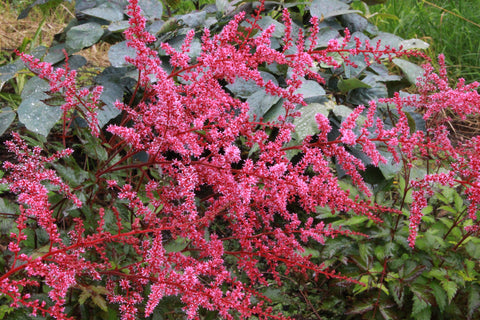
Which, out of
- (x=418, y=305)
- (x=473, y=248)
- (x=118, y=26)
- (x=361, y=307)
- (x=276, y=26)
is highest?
(x=118, y=26)

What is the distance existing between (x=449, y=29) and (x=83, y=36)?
3879mm

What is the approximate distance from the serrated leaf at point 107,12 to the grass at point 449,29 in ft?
9.34

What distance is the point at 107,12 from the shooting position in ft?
8.59

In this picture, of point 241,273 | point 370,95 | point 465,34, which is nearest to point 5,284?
point 241,273

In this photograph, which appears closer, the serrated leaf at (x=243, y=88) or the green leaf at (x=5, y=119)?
the green leaf at (x=5, y=119)

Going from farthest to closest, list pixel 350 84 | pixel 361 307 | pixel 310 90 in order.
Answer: pixel 350 84, pixel 310 90, pixel 361 307

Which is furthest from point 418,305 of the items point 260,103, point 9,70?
point 9,70

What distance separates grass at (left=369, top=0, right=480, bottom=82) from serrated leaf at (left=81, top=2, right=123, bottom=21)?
2.85 meters

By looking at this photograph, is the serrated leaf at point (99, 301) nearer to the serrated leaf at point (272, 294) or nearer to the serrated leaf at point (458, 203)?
the serrated leaf at point (272, 294)

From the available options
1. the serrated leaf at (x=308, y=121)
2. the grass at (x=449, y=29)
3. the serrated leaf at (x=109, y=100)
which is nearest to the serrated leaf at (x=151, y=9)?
the serrated leaf at (x=109, y=100)

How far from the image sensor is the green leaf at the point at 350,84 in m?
2.61

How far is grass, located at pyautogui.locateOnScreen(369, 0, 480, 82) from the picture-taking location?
455 cm

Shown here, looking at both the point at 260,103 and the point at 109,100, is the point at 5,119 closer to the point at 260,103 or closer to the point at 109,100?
the point at 109,100

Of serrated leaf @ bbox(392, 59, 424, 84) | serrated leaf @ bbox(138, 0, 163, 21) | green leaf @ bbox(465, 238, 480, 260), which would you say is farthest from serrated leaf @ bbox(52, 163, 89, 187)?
serrated leaf @ bbox(392, 59, 424, 84)
